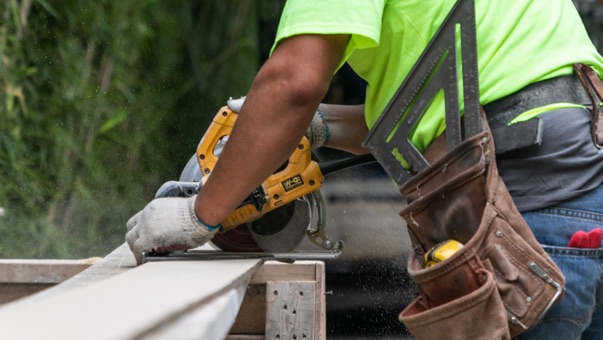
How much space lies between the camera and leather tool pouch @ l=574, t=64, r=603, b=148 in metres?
1.78

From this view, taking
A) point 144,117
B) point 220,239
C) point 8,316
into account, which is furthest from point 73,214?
point 8,316

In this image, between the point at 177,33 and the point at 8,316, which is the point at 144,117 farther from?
the point at 8,316

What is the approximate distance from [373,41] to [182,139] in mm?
4780

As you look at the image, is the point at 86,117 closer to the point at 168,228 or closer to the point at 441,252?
the point at 168,228

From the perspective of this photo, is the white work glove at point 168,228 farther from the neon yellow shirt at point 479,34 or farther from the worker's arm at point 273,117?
the neon yellow shirt at point 479,34

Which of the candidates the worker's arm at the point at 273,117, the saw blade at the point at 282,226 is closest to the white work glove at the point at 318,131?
the saw blade at the point at 282,226

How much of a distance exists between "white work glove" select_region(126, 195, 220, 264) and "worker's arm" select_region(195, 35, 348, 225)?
21cm

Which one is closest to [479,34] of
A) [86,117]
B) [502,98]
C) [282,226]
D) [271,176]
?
[502,98]

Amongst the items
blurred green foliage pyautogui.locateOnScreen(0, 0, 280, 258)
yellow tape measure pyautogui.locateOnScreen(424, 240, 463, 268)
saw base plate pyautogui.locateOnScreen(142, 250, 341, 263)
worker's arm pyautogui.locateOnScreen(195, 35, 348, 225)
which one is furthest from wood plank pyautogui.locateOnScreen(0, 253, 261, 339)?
blurred green foliage pyautogui.locateOnScreen(0, 0, 280, 258)

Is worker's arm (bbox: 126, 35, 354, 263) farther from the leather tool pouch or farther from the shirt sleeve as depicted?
the leather tool pouch

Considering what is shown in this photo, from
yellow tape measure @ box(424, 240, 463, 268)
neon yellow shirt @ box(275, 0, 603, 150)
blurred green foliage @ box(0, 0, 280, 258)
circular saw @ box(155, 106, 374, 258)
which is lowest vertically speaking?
blurred green foliage @ box(0, 0, 280, 258)

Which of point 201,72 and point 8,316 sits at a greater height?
point 8,316

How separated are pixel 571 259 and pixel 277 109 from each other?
59cm

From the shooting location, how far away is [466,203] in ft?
5.68
